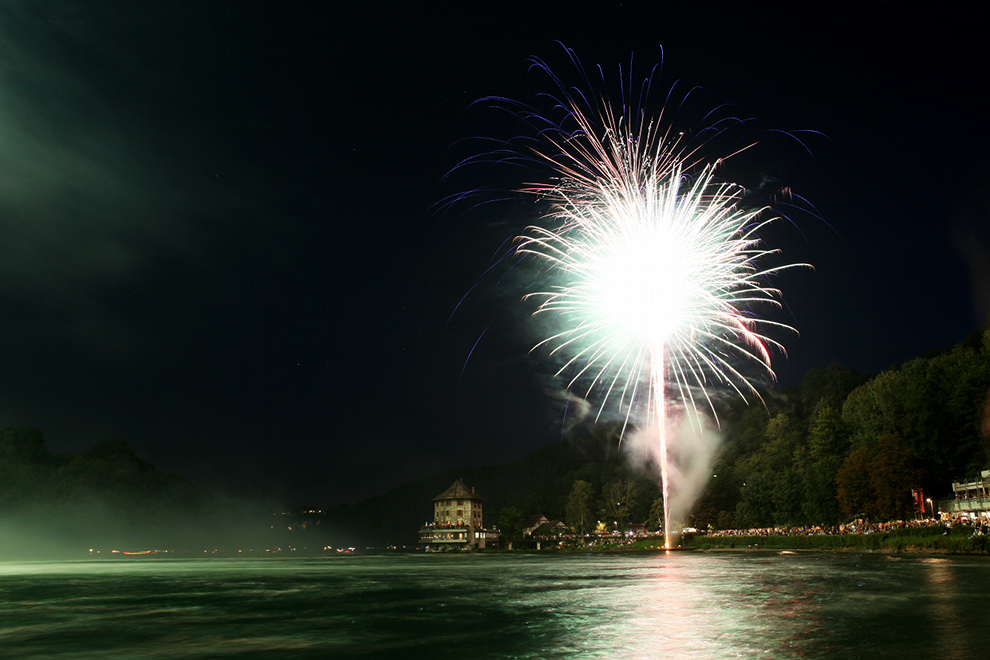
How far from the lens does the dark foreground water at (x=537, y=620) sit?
Answer: 15.8m

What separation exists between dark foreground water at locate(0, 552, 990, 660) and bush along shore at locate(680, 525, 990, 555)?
44.5ft

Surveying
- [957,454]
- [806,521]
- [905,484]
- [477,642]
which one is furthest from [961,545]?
[477,642]

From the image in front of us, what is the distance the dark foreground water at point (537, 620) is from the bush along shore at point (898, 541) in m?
13.6

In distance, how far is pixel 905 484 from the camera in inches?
2618

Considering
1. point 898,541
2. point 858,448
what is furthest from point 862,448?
point 898,541

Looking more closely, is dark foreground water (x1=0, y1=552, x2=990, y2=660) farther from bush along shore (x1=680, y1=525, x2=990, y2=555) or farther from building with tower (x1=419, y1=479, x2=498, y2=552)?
building with tower (x1=419, y1=479, x2=498, y2=552)

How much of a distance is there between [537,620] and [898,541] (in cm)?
4688

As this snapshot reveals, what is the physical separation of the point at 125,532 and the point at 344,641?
408 feet

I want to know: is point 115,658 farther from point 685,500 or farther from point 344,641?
point 685,500

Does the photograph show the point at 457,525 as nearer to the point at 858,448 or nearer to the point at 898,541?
the point at 858,448

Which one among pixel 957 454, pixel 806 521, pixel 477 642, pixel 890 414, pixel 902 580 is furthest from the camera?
pixel 806 521

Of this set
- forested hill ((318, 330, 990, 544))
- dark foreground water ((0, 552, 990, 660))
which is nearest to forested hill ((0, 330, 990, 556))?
forested hill ((318, 330, 990, 544))

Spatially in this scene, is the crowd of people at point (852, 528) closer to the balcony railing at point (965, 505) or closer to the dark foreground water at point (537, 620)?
the balcony railing at point (965, 505)

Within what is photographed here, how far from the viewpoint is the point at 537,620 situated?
68.5ft
